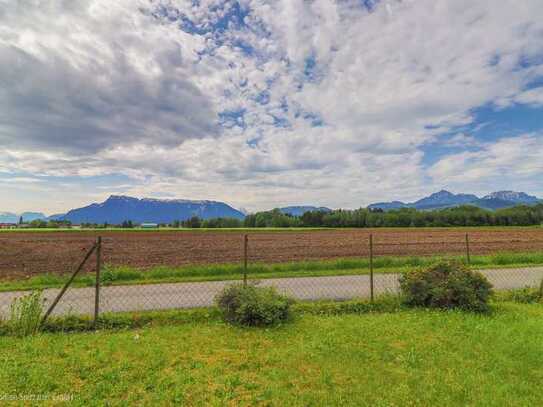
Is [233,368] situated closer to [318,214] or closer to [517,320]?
[517,320]

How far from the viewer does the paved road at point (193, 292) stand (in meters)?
7.84

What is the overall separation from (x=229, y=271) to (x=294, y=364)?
30.0 ft

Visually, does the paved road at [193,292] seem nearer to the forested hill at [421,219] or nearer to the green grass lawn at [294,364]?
the green grass lawn at [294,364]

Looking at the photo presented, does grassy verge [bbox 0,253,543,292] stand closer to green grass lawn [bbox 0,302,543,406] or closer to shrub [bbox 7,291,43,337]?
shrub [bbox 7,291,43,337]

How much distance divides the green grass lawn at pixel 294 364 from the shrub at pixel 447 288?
0.71m

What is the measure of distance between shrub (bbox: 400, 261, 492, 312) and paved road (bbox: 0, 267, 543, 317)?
855 mm

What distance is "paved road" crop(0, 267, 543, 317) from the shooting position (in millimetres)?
7844

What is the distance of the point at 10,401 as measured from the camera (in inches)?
138

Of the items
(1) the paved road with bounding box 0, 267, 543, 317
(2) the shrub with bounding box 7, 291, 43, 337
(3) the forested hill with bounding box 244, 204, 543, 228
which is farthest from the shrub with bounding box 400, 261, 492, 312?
(3) the forested hill with bounding box 244, 204, 543, 228

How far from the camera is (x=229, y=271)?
1324 centimetres

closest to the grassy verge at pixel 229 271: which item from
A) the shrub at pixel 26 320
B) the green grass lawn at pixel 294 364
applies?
the shrub at pixel 26 320

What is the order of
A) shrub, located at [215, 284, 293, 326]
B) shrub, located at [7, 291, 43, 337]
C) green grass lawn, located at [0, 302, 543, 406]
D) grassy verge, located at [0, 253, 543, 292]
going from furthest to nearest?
1. grassy verge, located at [0, 253, 543, 292]
2. shrub, located at [215, 284, 293, 326]
3. shrub, located at [7, 291, 43, 337]
4. green grass lawn, located at [0, 302, 543, 406]

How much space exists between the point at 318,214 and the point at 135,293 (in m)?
99.3

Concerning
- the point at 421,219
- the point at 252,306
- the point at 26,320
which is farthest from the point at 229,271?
the point at 421,219
